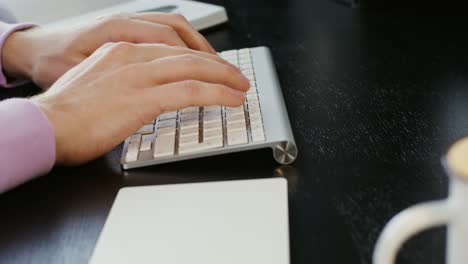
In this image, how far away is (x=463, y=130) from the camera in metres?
0.65

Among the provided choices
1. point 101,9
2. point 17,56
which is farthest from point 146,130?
point 101,9

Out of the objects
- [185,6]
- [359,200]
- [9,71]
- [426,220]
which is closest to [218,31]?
[185,6]

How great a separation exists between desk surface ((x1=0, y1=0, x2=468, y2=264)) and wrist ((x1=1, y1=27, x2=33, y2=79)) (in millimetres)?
294

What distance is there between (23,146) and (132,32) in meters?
0.25

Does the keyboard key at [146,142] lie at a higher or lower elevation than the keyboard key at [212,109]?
lower

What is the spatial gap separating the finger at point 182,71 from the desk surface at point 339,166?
90 mm

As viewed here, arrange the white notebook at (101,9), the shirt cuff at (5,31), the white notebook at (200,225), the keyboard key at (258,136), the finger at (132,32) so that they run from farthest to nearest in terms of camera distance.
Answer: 1. the white notebook at (101,9)
2. the shirt cuff at (5,31)
3. the finger at (132,32)
4. the keyboard key at (258,136)
5. the white notebook at (200,225)

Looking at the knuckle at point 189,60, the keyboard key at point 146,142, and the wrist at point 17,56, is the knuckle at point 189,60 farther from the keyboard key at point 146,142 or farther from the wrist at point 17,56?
the wrist at point 17,56

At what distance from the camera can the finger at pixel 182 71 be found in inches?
26.8

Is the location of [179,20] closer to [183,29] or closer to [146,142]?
[183,29]

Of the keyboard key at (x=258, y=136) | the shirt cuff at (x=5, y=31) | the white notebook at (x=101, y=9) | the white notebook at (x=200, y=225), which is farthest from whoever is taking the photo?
the white notebook at (x=101, y=9)

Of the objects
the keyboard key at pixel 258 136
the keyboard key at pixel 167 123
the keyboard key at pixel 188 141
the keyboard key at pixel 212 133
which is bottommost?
the keyboard key at pixel 167 123

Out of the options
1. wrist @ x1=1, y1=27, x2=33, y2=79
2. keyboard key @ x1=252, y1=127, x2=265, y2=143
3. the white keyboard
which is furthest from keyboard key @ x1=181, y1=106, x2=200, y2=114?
wrist @ x1=1, y1=27, x2=33, y2=79

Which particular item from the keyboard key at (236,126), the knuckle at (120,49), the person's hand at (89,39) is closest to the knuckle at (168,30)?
the person's hand at (89,39)
